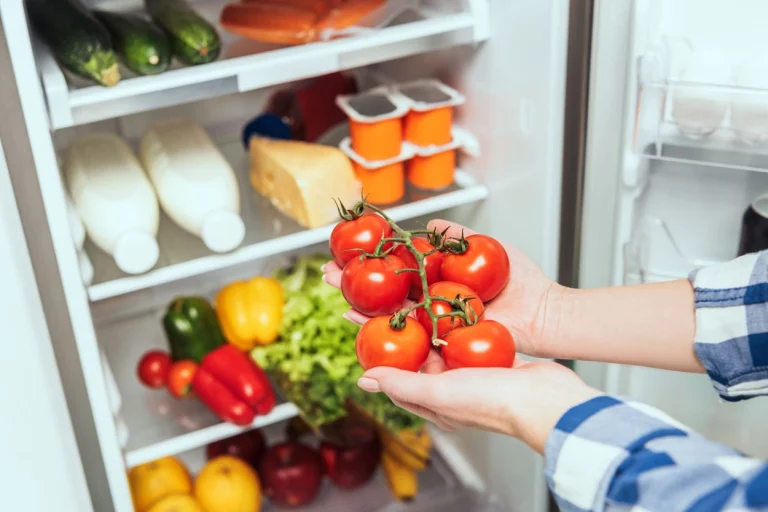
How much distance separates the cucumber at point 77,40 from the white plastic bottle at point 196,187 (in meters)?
0.24

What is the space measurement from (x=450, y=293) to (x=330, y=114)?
849mm

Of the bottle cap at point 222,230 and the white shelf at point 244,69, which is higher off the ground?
the white shelf at point 244,69

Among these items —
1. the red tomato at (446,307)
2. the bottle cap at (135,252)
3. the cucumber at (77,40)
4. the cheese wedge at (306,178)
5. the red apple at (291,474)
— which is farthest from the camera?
the red apple at (291,474)

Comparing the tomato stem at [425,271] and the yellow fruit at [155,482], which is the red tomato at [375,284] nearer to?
the tomato stem at [425,271]

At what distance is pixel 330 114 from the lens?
1815 millimetres

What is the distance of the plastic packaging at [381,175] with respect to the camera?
5.24 feet

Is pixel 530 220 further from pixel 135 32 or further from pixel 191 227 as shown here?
pixel 135 32

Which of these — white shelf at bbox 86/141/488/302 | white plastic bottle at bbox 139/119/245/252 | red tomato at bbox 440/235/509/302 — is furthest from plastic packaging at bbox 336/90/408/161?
red tomato at bbox 440/235/509/302

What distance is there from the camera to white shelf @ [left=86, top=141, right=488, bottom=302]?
143 cm

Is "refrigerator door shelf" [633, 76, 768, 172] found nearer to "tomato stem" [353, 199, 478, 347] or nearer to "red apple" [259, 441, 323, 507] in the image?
"tomato stem" [353, 199, 478, 347]

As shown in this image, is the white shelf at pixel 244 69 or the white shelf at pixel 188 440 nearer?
the white shelf at pixel 244 69

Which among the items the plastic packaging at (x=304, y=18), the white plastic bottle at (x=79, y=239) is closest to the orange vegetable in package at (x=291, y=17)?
the plastic packaging at (x=304, y=18)

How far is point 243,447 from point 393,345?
3.38 feet

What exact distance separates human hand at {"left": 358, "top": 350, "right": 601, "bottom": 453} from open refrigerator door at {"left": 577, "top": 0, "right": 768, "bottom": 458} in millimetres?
456
